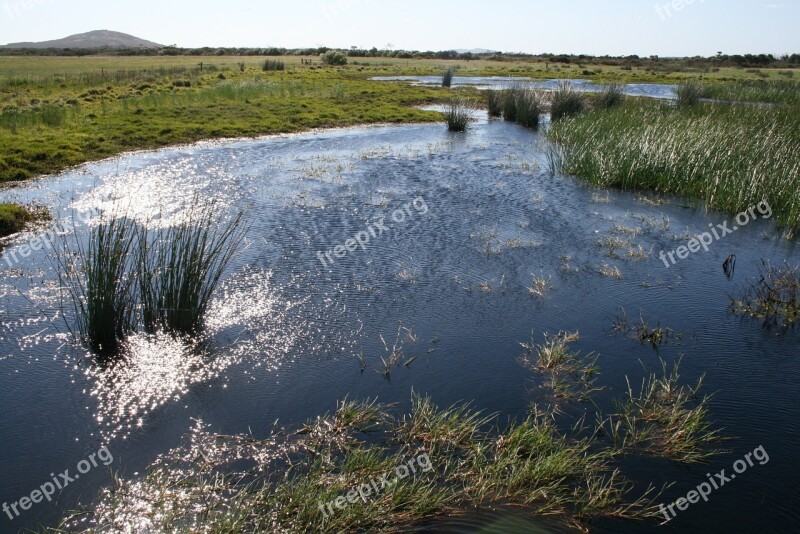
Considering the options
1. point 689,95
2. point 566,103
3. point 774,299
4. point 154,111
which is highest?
point 689,95

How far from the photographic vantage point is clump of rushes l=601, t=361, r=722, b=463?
5539 mm

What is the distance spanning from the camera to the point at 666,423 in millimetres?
5910

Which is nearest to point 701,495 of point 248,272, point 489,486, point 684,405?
point 684,405

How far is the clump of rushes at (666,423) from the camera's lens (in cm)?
554

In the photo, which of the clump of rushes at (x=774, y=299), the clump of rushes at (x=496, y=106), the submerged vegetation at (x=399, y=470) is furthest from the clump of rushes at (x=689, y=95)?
the submerged vegetation at (x=399, y=470)

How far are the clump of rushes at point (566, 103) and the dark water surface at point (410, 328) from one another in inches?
456

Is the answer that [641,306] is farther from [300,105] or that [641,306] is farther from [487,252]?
[300,105]

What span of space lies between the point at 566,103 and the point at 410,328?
20.9 metres

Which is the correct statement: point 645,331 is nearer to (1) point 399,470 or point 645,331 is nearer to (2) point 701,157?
(1) point 399,470

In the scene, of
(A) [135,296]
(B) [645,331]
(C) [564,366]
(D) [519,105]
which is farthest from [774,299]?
(D) [519,105]

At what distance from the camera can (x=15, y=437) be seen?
553 cm

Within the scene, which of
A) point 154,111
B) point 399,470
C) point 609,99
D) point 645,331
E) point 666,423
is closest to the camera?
point 399,470

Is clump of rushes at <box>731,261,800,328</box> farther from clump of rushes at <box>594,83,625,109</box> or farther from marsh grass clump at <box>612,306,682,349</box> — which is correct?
clump of rushes at <box>594,83,625,109</box>

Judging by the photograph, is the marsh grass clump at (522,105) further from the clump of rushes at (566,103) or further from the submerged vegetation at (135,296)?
the submerged vegetation at (135,296)
